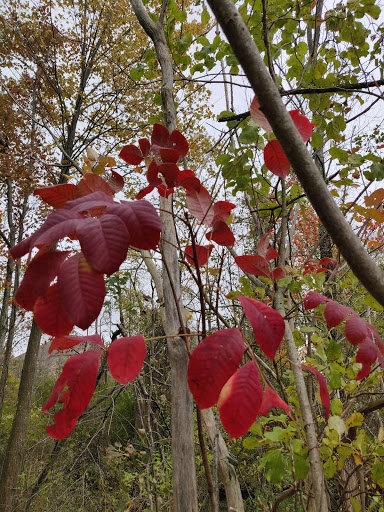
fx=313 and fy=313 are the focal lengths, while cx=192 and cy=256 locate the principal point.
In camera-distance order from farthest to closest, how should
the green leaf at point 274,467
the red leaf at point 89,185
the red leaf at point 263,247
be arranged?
the green leaf at point 274,467 < the red leaf at point 263,247 < the red leaf at point 89,185

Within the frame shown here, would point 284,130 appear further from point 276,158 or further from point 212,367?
point 276,158

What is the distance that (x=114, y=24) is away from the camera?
6.34m

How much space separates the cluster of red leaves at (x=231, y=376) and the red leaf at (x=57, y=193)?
31 cm

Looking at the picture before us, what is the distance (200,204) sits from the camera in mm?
670

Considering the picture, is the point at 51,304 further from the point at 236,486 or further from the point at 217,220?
the point at 236,486

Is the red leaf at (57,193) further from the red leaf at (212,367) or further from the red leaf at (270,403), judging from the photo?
the red leaf at (270,403)

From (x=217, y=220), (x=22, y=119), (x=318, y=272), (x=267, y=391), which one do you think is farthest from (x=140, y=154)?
(x=22, y=119)

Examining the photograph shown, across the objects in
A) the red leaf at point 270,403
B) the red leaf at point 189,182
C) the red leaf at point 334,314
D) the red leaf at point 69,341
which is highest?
the red leaf at point 189,182

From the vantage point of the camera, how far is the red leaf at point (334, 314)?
594 millimetres

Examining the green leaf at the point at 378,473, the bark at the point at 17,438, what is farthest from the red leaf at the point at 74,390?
the bark at the point at 17,438

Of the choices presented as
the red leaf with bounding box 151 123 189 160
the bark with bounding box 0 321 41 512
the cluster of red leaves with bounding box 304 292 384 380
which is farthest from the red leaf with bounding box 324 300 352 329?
the bark with bounding box 0 321 41 512

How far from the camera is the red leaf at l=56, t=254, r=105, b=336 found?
331 mm

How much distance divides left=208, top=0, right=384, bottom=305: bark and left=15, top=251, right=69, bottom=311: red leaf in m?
0.29

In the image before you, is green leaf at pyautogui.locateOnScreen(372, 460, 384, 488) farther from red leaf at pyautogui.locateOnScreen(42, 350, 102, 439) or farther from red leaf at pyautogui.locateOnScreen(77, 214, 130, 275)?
red leaf at pyautogui.locateOnScreen(77, 214, 130, 275)
